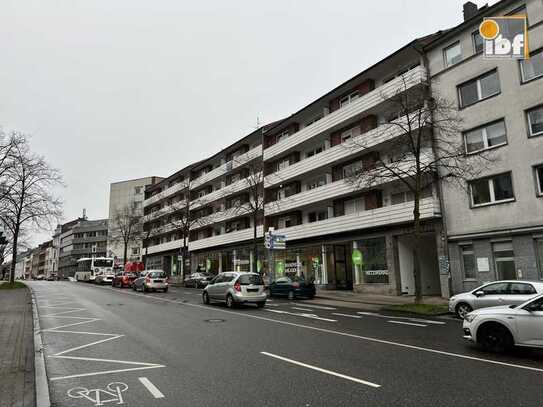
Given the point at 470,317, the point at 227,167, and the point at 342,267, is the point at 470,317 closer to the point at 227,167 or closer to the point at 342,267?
the point at 342,267

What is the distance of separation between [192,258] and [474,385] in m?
50.3


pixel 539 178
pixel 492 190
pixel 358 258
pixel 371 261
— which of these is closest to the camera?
pixel 539 178

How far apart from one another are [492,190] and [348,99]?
1350 centimetres

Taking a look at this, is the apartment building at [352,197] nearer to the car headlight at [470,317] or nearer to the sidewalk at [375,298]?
the sidewalk at [375,298]

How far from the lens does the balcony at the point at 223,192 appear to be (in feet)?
136

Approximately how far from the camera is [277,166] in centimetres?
3900

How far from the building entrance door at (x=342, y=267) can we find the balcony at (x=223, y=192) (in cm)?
1012

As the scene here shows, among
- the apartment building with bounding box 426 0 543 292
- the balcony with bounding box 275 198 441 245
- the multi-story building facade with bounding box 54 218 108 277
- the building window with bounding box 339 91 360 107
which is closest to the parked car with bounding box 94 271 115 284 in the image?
the balcony with bounding box 275 198 441 245

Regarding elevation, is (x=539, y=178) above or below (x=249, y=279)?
above

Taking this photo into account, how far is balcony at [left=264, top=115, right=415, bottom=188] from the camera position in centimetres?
2519

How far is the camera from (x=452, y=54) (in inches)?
933

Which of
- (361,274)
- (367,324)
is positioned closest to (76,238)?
(361,274)

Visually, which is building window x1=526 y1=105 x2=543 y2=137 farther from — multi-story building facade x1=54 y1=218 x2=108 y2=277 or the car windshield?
multi-story building facade x1=54 y1=218 x2=108 y2=277

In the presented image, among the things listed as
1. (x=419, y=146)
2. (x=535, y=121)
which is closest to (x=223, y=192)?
(x=419, y=146)
